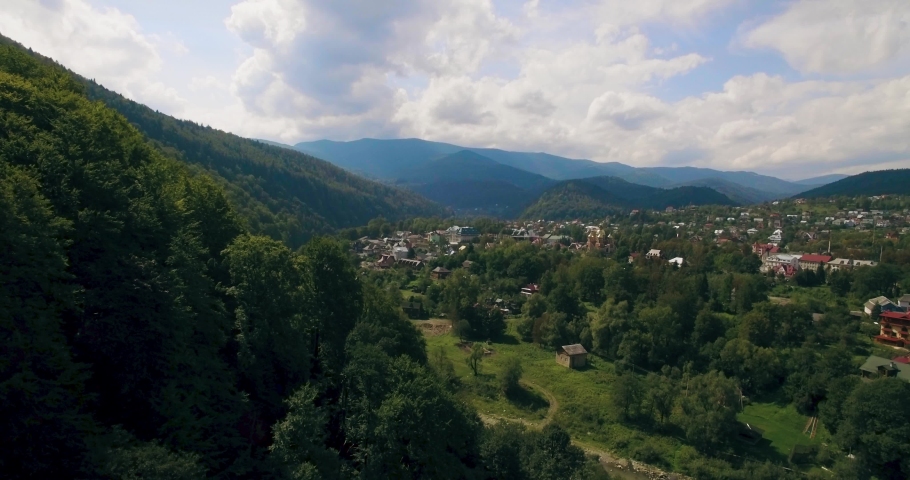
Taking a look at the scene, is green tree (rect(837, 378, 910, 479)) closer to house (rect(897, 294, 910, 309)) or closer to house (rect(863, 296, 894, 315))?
house (rect(863, 296, 894, 315))

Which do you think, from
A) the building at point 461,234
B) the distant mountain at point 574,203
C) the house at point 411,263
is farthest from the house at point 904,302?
the distant mountain at point 574,203

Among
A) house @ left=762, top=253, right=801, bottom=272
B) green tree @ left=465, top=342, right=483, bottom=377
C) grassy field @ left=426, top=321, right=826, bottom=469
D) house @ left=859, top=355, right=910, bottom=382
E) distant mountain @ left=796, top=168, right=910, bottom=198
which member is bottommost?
grassy field @ left=426, top=321, right=826, bottom=469

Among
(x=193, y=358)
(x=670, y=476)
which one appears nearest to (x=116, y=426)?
(x=193, y=358)

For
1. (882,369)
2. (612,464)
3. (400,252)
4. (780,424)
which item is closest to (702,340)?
(780,424)

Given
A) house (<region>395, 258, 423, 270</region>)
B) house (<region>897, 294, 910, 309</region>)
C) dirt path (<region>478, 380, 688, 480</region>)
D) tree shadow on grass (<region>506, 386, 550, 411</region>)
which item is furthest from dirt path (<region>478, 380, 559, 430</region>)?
house (<region>395, 258, 423, 270</region>)

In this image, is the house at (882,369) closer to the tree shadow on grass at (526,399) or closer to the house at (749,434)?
the house at (749,434)

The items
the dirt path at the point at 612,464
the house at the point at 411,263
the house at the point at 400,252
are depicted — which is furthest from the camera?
the house at the point at 400,252

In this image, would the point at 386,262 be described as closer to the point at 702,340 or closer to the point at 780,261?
the point at 702,340
